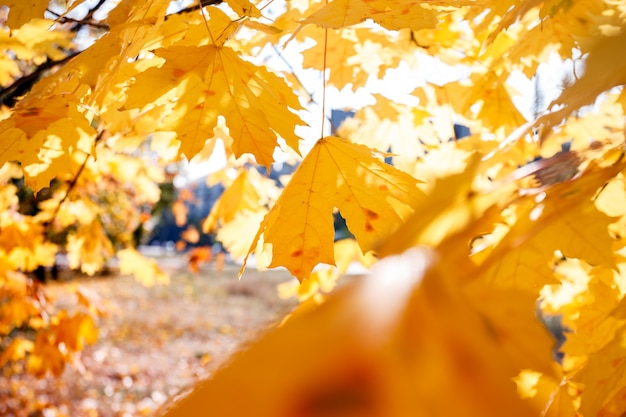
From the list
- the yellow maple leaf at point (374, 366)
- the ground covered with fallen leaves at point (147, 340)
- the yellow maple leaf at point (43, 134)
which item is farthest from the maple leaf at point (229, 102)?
the ground covered with fallen leaves at point (147, 340)

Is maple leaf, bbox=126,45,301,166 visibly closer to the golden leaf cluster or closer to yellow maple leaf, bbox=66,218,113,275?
the golden leaf cluster

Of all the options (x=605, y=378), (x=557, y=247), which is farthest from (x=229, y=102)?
(x=605, y=378)

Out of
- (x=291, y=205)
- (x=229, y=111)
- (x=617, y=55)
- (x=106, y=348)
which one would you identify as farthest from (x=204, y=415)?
(x=106, y=348)

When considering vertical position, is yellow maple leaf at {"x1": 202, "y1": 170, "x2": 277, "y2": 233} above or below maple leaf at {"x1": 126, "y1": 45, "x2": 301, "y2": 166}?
below

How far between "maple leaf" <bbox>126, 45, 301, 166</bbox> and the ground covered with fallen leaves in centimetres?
156

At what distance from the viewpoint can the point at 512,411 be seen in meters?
0.34

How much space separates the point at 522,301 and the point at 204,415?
289mm

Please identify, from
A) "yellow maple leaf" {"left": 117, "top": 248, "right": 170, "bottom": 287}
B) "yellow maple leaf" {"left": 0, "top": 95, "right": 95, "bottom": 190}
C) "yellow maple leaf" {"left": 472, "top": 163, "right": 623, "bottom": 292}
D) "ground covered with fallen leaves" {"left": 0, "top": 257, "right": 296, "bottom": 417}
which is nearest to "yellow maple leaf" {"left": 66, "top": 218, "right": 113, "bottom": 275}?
"ground covered with fallen leaves" {"left": 0, "top": 257, "right": 296, "bottom": 417}

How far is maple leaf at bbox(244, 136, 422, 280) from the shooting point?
113cm

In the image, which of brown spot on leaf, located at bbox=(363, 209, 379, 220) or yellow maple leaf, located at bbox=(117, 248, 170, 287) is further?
yellow maple leaf, located at bbox=(117, 248, 170, 287)

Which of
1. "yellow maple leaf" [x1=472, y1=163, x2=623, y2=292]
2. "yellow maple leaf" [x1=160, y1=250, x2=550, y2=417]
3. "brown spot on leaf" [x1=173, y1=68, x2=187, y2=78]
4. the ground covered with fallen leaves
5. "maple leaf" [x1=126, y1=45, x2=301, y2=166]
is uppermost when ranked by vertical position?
"yellow maple leaf" [x1=160, y1=250, x2=550, y2=417]

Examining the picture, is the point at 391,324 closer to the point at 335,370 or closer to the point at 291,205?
the point at 335,370

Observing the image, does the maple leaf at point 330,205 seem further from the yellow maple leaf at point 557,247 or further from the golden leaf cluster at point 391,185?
the yellow maple leaf at point 557,247

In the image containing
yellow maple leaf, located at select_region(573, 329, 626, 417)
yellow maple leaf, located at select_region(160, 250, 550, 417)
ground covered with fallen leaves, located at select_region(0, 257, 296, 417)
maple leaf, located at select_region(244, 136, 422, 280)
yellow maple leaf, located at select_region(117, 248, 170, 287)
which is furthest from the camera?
ground covered with fallen leaves, located at select_region(0, 257, 296, 417)
